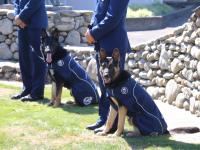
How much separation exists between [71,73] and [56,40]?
1.76 feet

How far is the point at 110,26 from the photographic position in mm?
6301

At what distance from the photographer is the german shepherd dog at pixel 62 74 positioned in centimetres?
803

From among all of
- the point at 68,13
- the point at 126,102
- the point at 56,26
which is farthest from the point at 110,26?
the point at 68,13

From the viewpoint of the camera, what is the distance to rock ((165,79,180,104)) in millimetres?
8570

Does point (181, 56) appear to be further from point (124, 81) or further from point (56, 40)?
point (124, 81)

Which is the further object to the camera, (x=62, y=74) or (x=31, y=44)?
(x=31, y=44)

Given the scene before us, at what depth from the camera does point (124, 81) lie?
20.5ft

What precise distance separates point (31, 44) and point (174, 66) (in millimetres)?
2151

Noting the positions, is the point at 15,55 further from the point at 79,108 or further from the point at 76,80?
the point at 79,108

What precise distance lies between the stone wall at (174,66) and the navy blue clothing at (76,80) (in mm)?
1199

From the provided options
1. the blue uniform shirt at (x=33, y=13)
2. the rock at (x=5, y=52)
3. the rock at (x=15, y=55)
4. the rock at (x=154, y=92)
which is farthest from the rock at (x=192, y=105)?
the rock at (x=5, y=52)

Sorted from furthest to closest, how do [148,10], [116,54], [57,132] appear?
1. [148,10]
2. [57,132]
3. [116,54]

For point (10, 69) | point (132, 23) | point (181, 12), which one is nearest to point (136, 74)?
point (10, 69)

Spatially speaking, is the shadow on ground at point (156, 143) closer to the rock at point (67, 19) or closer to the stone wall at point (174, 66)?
the stone wall at point (174, 66)
